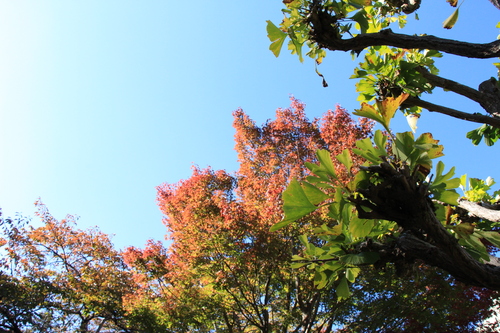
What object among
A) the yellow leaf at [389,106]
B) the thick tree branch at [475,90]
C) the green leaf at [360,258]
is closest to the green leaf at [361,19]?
the thick tree branch at [475,90]

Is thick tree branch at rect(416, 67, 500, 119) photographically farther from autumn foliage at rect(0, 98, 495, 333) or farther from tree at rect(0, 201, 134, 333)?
tree at rect(0, 201, 134, 333)

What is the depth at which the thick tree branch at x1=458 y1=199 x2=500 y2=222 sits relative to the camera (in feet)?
6.66

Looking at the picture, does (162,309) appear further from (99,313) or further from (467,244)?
(467,244)

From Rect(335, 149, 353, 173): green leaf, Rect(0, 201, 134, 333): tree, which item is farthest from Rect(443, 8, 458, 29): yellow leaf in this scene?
Rect(0, 201, 134, 333): tree

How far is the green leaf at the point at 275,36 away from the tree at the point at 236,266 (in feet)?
18.3

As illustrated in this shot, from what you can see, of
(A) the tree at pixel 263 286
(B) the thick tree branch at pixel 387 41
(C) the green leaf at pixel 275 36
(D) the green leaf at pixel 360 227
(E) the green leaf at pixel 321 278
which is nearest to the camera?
(D) the green leaf at pixel 360 227

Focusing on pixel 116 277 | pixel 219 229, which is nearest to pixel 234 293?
pixel 219 229

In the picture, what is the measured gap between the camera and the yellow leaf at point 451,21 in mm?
2287

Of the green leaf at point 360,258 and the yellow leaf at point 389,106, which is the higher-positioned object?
the yellow leaf at point 389,106

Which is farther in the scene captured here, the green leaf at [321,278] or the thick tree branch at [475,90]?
the thick tree branch at [475,90]

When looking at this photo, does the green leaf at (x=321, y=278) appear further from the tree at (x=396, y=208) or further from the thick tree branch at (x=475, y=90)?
the thick tree branch at (x=475, y=90)

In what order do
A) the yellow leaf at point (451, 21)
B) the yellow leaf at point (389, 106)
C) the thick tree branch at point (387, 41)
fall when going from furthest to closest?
1. the yellow leaf at point (451, 21)
2. the thick tree branch at point (387, 41)
3. the yellow leaf at point (389, 106)

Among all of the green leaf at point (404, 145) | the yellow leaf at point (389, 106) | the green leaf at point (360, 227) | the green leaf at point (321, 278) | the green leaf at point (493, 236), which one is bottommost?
the green leaf at point (493, 236)

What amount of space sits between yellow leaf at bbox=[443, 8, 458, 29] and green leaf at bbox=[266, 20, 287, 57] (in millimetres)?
1147
